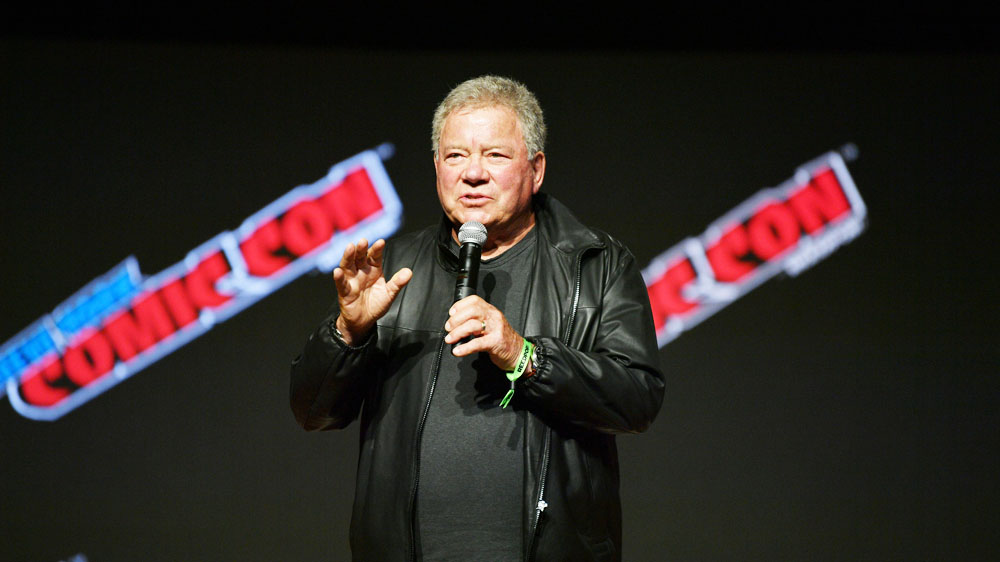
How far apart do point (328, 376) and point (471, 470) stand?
10.9 inches

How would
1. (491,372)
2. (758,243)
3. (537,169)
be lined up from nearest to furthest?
1. (491,372)
2. (537,169)
3. (758,243)

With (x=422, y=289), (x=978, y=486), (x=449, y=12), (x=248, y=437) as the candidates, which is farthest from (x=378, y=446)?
(x=978, y=486)

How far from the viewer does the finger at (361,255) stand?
55.9 inches

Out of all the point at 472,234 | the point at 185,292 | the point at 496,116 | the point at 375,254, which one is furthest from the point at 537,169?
the point at 185,292

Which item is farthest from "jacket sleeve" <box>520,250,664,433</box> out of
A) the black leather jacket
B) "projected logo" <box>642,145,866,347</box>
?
"projected logo" <box>642,145,866,347</box>

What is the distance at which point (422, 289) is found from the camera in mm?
1657

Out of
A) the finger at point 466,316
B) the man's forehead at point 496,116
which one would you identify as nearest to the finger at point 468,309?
the finger at point 466,316

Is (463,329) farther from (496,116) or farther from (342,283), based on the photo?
(496,116)

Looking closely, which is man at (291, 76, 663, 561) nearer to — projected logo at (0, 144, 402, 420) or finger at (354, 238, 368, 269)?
finger at (354, 238, 368, 269)

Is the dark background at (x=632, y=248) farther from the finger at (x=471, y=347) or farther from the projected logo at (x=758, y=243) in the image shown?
the finger at (x=471, y=347)

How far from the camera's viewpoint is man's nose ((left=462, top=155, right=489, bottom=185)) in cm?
157

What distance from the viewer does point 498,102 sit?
1.62 metres

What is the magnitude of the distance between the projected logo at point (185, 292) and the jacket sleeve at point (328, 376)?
4.70 ft

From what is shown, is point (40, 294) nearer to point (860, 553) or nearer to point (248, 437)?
point (248, 437)
